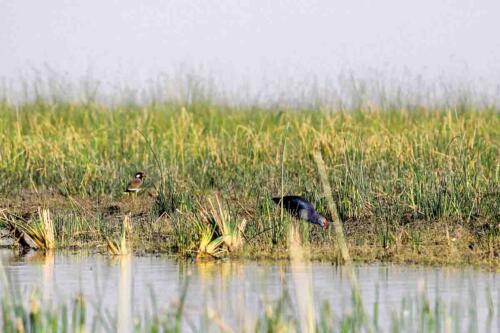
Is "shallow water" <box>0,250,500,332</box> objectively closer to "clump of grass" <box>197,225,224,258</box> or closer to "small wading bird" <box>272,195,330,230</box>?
"clump of grass" <box>197,225,224,258</box>

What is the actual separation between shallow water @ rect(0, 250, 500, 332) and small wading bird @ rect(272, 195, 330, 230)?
Result: 4.75 feet

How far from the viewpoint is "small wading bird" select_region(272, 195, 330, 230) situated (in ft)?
31.0

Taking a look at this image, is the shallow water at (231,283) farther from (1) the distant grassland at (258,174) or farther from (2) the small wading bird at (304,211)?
(2) the small wading bird at (304,211)

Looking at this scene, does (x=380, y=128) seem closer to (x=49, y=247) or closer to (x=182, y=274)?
(x=49, y=247)

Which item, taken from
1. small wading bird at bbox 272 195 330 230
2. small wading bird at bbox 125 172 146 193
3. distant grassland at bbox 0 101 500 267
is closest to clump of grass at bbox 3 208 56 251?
distant grassland at bbox 0 101 500 267

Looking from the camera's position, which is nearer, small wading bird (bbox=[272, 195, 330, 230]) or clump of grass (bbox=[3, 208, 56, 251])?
clump of grass (bbox=[3, 208, 56, 251])

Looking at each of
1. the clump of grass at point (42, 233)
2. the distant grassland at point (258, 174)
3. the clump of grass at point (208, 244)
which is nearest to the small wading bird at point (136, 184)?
the distant grassland at point (258, 174)

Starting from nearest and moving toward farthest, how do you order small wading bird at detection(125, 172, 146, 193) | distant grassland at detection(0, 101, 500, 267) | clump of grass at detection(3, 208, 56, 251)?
distant grassland at detection(0, 101, 500, 267) < clump of grass at detection(3, 208, 56, 251) < small wading bird at detection(125, 172, 146, 193)

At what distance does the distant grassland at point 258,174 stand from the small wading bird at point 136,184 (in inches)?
4.6

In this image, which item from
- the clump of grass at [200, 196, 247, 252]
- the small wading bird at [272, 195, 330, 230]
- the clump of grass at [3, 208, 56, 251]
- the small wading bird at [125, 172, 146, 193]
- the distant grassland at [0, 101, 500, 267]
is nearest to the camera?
the clump of grass at [200, 196, 247, 252]

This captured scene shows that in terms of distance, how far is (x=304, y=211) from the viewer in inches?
373

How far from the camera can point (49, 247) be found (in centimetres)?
905

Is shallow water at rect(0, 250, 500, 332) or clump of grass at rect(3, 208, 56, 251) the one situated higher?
clump of grass at rect(3, 208, 56, 251)

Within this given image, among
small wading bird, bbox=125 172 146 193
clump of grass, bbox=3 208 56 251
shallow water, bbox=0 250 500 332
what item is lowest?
shallow water, bbox=0 250 500 332
